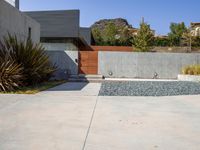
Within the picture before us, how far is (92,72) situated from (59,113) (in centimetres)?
1502

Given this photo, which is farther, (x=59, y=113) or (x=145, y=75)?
(x=145, y=75)

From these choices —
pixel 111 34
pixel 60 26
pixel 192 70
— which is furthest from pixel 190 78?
pixel 111 34

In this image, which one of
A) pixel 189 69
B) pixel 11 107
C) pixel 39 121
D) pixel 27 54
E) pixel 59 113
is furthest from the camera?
pixel 189 69

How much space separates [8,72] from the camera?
1140cm

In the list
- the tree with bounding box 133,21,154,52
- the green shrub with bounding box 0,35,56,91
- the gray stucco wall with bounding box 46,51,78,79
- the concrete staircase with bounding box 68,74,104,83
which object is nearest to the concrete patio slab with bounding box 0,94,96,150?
the green shrub with bounding box 0,35,56,91

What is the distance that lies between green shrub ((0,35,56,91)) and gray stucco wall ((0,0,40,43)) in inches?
25.0

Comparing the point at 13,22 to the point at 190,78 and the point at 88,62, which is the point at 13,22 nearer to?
the point at 88,62

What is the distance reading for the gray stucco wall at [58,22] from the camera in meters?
31.6

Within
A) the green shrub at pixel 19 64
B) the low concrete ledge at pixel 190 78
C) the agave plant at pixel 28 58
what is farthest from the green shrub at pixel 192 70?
the agave plant at pixel 28 58

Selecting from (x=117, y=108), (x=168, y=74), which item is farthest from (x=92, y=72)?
(x=117, y=108)

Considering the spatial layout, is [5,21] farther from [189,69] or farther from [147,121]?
[189,69]

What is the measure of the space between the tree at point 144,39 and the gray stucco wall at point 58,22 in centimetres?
878

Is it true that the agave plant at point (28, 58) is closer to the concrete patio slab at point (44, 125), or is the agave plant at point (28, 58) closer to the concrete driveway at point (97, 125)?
the concrete driveway at point (97, 125)

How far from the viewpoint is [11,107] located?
25.2 ft
